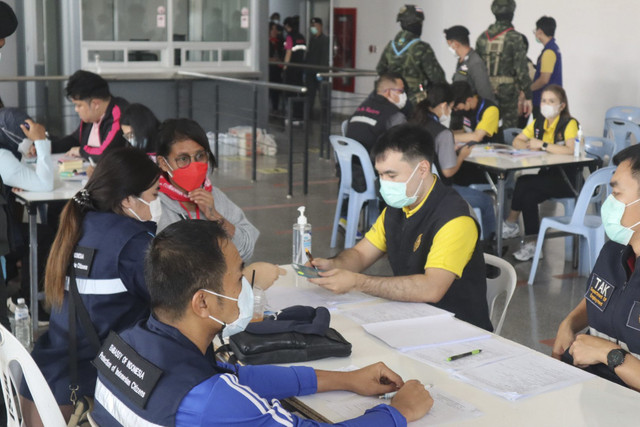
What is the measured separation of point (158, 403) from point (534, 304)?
3.69 meters

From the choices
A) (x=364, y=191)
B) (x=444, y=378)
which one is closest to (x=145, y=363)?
(x=444, y=378)

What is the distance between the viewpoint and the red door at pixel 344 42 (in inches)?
575

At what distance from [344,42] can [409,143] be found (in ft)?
39.6

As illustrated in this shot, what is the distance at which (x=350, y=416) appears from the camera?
6.41 ft

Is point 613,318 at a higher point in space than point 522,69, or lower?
lower

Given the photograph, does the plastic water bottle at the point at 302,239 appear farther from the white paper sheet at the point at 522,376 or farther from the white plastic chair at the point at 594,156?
the white plastic chair at the point at 594,156

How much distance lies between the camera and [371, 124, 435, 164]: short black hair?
3055 millimetres

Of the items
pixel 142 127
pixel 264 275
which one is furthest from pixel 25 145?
pixel 264 275

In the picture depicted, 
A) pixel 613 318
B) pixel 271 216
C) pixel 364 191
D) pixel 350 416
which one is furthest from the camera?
pixel 271 216

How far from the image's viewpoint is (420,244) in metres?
3.00

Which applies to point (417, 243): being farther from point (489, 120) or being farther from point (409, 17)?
point (409, 17)

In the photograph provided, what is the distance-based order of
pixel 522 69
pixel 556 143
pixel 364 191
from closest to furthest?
pixel 364 191 → pixel 556 143 → pixel 522 69

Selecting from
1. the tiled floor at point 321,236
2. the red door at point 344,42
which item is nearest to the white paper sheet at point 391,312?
the tiled floor at point 321,236

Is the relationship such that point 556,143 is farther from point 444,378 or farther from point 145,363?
point 145,363
